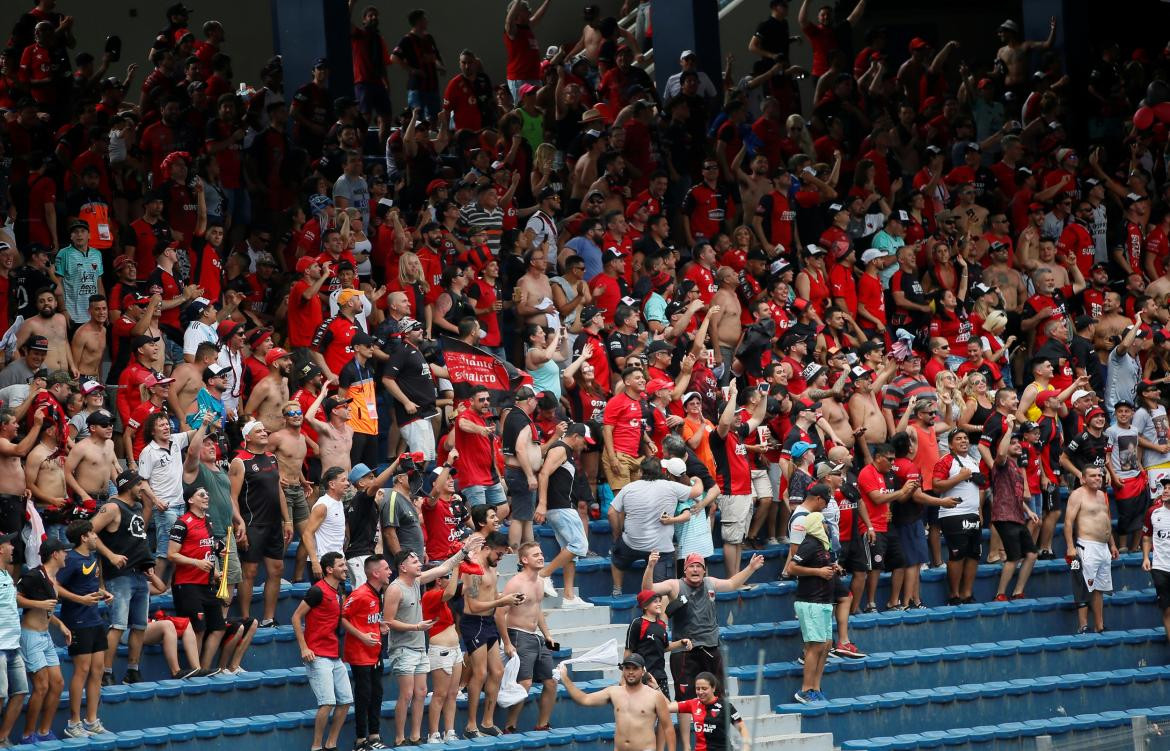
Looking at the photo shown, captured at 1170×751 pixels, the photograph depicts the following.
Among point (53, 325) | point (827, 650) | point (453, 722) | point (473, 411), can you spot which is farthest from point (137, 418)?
point (827, 650)

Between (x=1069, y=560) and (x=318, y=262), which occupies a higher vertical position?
(x=318, y=262)

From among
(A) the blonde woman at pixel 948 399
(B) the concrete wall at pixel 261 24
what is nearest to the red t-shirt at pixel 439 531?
(A) the blonde woman at pixel 948 399

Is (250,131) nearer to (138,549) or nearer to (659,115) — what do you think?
(659,115)

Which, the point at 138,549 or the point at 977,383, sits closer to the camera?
the point at 138,549

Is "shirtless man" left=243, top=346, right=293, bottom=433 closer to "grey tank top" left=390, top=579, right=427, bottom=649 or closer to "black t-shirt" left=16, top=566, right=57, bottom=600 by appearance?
"grey tank top" left=390, top=579, right=427, bottom=649

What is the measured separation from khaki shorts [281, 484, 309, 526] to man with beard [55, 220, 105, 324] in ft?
9.70

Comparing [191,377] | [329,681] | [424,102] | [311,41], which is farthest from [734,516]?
[424,102]

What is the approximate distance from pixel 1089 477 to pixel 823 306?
3568 mm

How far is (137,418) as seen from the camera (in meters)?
14.2

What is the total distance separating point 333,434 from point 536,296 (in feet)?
10.8

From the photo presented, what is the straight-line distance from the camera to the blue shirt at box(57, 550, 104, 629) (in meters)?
12.2

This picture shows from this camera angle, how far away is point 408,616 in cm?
1280

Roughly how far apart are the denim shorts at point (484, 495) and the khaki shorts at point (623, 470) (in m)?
1.11

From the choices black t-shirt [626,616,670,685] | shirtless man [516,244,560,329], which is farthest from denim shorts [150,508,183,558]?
shirtless man [516,244,560,329]
